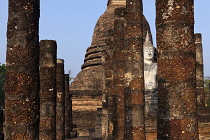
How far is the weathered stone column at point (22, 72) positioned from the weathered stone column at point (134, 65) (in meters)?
3.39

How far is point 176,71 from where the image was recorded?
5.65 m

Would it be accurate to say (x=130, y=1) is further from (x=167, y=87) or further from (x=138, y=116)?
(x=167, y=87)

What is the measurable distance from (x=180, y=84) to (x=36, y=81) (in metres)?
3.06

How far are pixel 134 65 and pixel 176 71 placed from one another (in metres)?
4.56

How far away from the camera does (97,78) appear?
26.0m

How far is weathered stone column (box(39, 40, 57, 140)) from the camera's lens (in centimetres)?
1158

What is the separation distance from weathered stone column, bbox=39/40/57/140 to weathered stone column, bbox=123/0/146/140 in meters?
2.80

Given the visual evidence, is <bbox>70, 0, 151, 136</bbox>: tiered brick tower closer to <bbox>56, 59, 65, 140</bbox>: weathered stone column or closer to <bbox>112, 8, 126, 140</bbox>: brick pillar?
<bbox>56, 59, 65, 140</bbox>: weathered stone column

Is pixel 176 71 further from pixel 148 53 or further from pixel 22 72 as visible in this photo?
pixel 148 53

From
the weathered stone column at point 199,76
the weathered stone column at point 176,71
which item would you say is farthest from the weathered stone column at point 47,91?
the weathered stone column at point 199,76

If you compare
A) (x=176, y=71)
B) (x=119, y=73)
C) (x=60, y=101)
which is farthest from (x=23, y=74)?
(x=60, y=101)

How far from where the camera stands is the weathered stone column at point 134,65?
391 inches

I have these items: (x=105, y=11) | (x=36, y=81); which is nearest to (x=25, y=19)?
(x=36, y=81)

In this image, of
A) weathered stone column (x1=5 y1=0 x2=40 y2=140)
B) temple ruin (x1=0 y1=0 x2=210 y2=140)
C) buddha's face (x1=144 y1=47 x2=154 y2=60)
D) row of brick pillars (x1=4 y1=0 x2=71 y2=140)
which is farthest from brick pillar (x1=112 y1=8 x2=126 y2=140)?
buddha's face (x1=144 y1=47 x2=154 y2=60)
